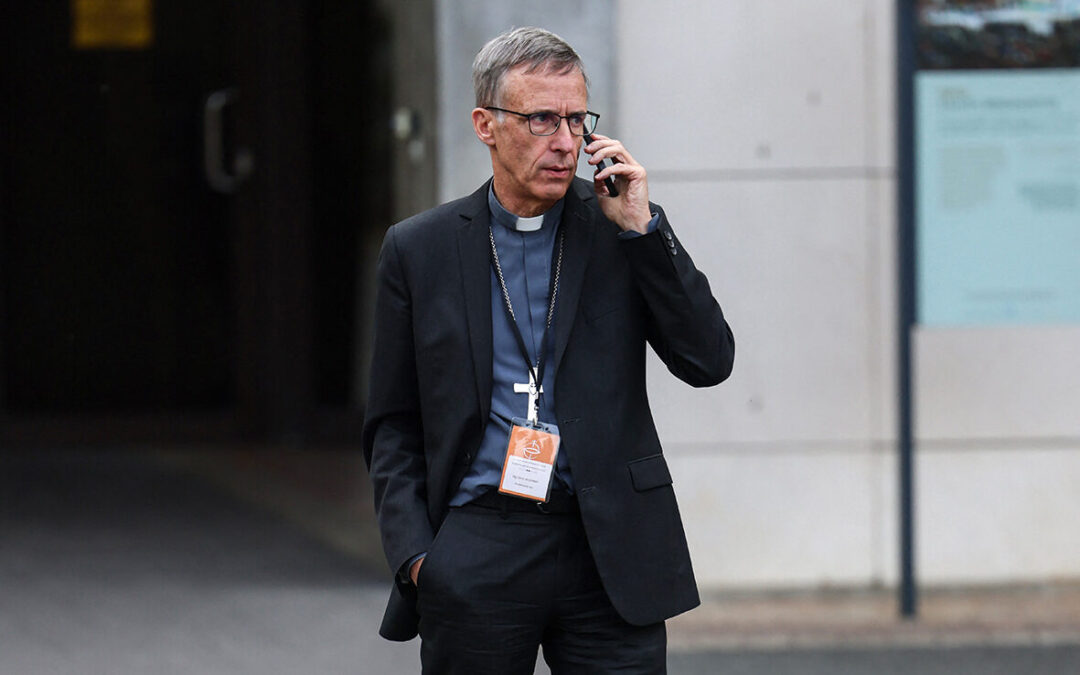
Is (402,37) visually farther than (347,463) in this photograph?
No

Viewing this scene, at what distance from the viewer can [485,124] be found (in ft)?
10.1

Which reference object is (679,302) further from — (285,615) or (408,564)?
(285,615)

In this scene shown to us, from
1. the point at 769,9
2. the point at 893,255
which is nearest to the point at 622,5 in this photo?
the point at 769,9

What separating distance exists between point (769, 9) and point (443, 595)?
3348 mm

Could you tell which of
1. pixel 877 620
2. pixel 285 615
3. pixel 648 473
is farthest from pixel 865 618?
pixel 648 473

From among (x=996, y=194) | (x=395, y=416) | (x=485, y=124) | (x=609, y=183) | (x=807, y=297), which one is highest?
(x=485, y=124)

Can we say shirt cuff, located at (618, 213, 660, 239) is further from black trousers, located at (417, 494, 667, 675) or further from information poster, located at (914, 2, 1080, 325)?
information poster, located at (914, 2, 1080, 325)

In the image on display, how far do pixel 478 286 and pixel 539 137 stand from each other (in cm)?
31

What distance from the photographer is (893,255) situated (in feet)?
19.3

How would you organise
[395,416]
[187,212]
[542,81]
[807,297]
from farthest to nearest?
[187,212] < [807,297] < [395,416] < [542,81]

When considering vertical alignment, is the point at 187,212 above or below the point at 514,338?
below

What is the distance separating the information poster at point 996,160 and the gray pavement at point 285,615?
1094 millimetres

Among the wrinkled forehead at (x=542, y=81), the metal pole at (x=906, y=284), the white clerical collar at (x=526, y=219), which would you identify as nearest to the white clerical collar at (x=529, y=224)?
the white clerical collar at (x=526, y=219)

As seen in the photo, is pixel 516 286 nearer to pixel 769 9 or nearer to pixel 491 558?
pixel 491 558
